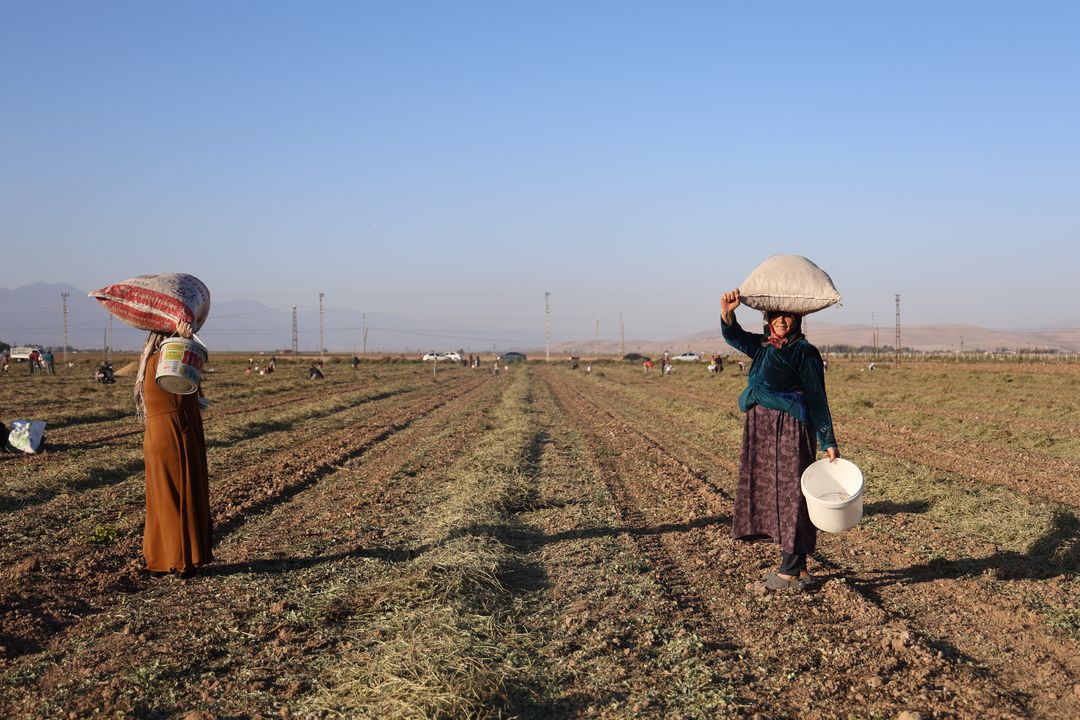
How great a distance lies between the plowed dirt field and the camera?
3.88 m

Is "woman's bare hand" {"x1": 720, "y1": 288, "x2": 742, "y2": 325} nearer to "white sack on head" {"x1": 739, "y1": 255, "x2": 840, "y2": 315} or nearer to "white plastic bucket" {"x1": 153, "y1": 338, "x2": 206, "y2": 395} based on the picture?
"white sack on head" {"x1": 739, "y1": 255, "x2": 840, "y2": 315}

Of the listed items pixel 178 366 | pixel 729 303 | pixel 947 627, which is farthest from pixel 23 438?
pixel 947 627

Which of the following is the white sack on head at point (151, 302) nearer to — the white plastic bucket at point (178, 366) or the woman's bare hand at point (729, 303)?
the white plastic bucket at point (178, 366)

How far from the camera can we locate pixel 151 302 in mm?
5855

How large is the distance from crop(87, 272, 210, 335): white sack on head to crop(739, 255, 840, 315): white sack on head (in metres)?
3.84

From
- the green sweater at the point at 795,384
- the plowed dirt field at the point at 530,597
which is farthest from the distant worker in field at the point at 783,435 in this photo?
the plowed dirt field at the point at 530,597

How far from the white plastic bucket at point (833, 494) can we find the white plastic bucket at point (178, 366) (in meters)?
4.12

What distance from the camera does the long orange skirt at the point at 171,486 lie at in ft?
18.8

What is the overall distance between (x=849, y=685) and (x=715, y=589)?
1642mm

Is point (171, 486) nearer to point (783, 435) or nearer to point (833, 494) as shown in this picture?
point (783, 435)

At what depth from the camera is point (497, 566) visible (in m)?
5.98

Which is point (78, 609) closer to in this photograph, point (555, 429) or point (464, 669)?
point (464, 669)

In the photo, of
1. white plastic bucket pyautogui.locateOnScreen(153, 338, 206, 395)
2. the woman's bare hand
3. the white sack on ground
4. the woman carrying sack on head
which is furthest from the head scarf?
the white sack on ground

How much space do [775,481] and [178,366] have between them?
404 centimetres
